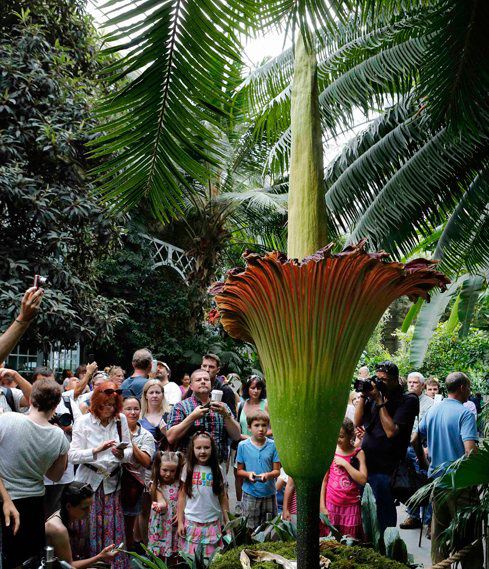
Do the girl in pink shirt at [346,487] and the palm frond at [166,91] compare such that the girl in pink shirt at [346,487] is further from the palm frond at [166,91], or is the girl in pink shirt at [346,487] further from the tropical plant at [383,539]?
the palm frond at [166,91]

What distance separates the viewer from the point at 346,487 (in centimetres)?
509

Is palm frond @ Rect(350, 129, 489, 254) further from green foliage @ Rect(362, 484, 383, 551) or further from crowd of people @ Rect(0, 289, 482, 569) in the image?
green foliage @ Rect(362, 484, 383, 551)

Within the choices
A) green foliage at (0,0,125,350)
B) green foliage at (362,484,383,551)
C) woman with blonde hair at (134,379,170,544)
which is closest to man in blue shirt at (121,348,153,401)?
woman with blonde hair at (134,379,170,544)

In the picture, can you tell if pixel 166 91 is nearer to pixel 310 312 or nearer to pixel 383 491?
pixel 310 312

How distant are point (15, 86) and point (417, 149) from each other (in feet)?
16.3

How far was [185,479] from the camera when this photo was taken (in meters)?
4.84

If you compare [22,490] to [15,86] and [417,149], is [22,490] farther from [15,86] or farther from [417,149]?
[15,86]

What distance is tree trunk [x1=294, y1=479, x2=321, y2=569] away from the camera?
1685mm

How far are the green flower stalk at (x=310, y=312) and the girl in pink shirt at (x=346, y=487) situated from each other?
3.50 metres

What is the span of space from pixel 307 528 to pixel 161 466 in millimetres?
3467

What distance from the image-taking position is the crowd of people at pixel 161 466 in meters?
4.06

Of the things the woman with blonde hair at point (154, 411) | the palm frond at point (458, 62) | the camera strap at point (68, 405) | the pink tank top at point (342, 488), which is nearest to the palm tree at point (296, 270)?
the palm frond at point (458, 62)

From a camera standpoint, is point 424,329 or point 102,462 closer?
point 102,462

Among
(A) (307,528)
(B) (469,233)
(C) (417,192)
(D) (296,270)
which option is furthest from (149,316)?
(D) (296,270)
